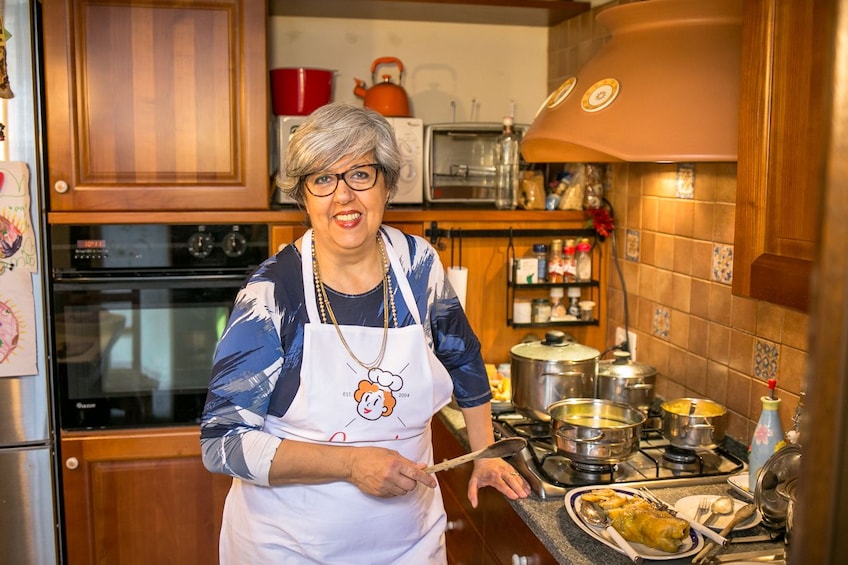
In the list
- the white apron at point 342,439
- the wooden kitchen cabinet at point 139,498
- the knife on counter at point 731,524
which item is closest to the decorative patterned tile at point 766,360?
the knife on counter at point 731,524

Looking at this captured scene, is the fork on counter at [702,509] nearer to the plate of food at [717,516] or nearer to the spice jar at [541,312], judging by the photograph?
the plate of food at [717,516]

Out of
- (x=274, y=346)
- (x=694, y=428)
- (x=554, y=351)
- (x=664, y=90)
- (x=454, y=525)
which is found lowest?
(x=454, y=525)

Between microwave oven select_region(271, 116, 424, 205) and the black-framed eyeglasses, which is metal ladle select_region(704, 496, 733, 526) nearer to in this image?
the black-framed eyeglasses

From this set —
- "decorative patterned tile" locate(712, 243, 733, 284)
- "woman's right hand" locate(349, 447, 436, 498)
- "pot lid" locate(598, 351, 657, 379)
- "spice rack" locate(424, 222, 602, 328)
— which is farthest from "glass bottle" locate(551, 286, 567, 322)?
"woman's right hand" locate(349, 447, 436, 498)

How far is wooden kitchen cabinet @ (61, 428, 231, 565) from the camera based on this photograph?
2.31 metres

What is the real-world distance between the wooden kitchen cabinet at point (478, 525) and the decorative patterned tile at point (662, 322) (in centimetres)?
64

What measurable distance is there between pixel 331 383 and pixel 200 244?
96 centimetres

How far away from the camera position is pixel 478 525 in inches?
77.5

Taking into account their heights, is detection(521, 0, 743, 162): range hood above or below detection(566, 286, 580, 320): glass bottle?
above

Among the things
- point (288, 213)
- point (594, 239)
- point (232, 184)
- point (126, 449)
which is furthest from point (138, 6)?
point (594, 239)

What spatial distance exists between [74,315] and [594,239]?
1.51 m

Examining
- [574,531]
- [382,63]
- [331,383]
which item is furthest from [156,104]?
[574,531]

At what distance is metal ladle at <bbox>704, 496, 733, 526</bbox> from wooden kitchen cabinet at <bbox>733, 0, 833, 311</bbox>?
0.42 m

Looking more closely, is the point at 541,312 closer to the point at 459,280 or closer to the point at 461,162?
the point at 459,280
